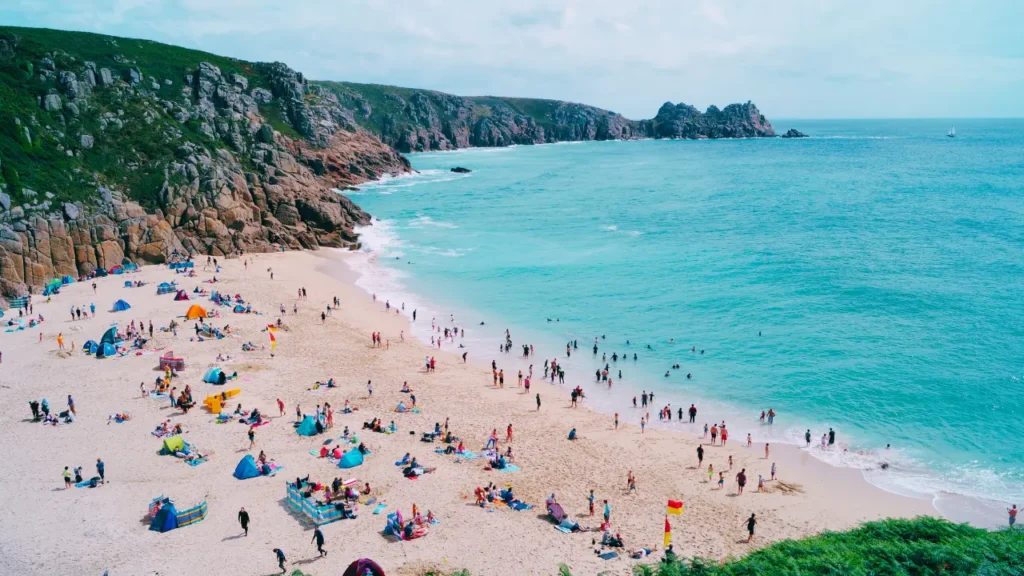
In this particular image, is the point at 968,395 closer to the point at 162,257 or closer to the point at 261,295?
the point at 261,295

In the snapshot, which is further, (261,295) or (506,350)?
(261,295)

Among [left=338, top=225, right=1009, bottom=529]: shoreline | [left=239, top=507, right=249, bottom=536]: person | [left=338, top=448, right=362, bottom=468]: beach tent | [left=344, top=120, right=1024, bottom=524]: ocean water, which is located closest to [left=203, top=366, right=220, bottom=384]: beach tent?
[left=338, top=448, right=362, bottom=468]: beach tent

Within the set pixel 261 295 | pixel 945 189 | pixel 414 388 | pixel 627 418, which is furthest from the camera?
pixel 945 189

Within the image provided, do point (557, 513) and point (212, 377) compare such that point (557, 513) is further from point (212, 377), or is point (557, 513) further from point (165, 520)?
point (212, 377)

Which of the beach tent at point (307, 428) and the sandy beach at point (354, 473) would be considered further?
the beach tent at point (307, 428)

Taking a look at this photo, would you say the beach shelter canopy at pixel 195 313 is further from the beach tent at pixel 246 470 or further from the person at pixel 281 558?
the person at pixel 281 558

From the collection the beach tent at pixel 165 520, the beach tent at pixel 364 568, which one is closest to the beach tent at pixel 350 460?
the beach tent at pixel 165 520

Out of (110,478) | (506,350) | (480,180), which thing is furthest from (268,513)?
(480,180)
